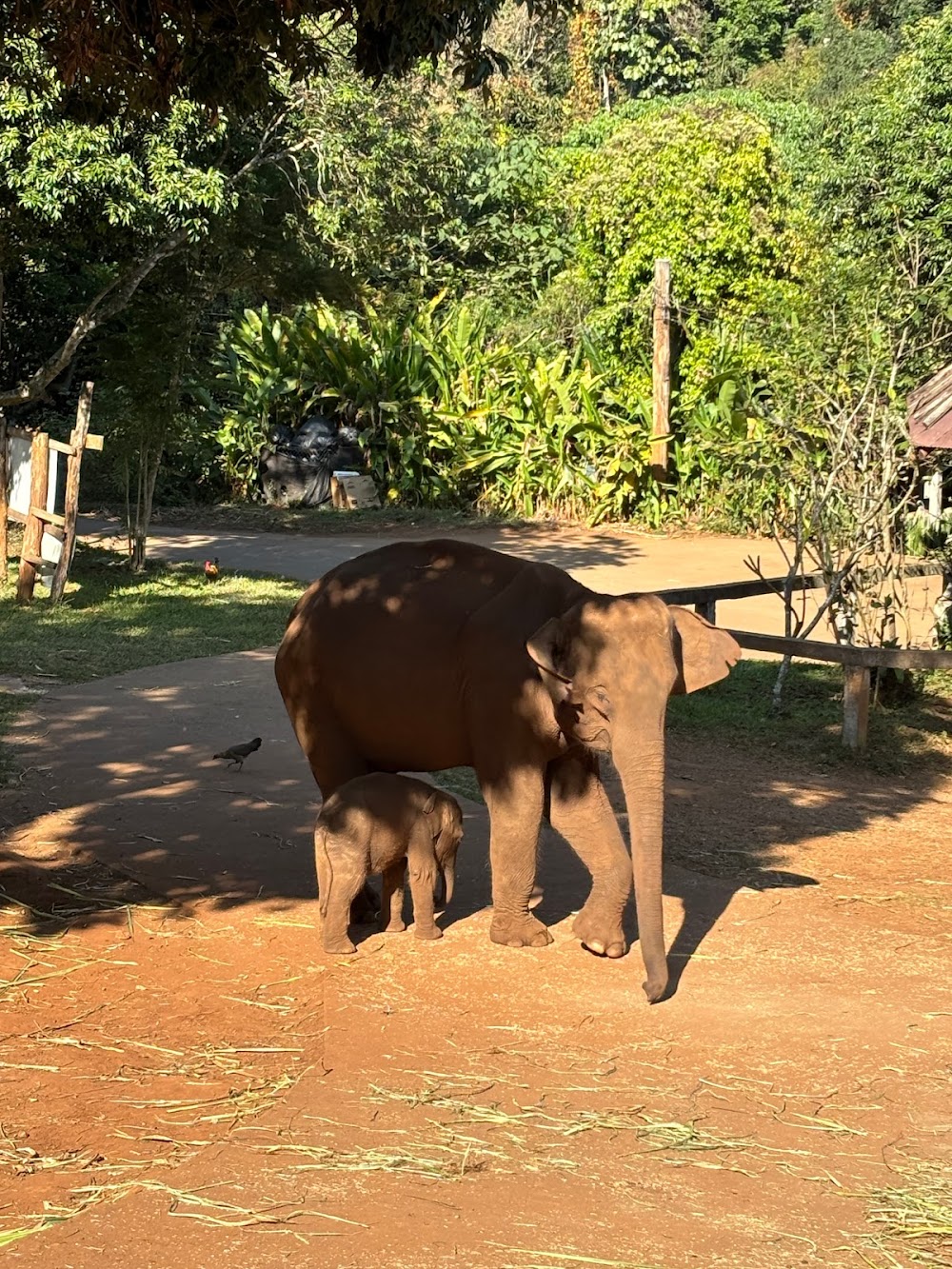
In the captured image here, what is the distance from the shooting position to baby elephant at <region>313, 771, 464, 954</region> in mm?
6516

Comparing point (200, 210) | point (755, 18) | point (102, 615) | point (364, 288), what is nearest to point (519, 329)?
point (364, 288)

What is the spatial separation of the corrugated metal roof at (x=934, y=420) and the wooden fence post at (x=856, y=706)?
1.62m

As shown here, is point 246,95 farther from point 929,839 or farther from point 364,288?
point 364,288

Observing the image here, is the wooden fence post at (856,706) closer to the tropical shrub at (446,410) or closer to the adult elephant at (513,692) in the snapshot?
the adult elephant at (513,692)

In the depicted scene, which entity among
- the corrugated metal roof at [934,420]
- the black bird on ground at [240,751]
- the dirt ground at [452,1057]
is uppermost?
the corrugated metal roof at [934,420]

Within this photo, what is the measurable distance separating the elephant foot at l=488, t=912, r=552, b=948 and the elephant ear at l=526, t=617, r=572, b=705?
1064 millimetres

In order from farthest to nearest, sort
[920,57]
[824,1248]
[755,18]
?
[755,18]
[920,57]
[824,1248]

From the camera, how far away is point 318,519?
23.9 metres

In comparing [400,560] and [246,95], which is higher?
[246,95]

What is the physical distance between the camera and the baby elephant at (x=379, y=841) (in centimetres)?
652

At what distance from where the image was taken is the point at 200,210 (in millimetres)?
16016

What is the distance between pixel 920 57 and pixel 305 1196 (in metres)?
22.1

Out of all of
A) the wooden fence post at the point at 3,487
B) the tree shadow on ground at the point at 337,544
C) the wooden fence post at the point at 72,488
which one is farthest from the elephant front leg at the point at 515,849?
the tree shadow on ground at the point at 337,544

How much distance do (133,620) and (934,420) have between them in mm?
8083
